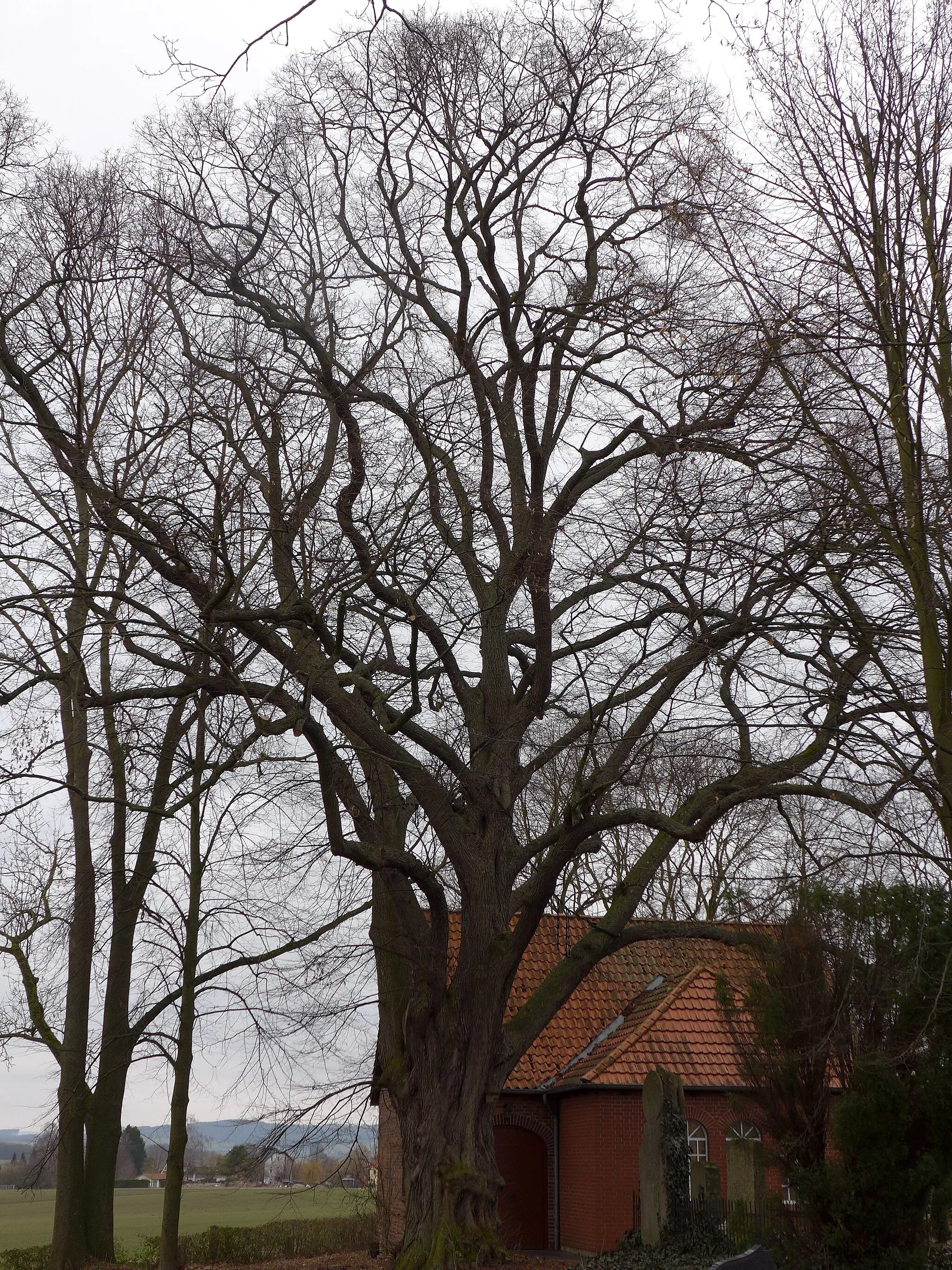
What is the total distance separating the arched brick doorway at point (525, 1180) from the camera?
68.6 ft

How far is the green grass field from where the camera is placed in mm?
17719

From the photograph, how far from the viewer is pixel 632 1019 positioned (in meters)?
21.4

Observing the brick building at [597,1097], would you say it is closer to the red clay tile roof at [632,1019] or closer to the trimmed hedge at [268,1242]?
the red clay tile roof at [632,1019]

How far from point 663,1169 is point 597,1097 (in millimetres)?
6712

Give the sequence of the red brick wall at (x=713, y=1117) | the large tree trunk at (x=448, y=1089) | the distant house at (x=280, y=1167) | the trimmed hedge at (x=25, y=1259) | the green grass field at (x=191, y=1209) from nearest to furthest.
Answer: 1. the large tree trunk at (x=448, y=1089)
2. the distant house at (x=280, y=1167)
3. the green grass field at (x=191, y=1209)
4. the red brick wall at (x=713, y=1117)
5. the trimmed hedge at (x=25, y=1259)

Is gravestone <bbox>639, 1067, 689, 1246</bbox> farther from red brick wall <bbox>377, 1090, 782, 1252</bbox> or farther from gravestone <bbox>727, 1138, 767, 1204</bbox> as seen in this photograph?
red brick wall <bbox>377, 1090, 782, 1252</bbox>

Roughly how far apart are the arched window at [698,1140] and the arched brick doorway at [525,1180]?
9.74ft

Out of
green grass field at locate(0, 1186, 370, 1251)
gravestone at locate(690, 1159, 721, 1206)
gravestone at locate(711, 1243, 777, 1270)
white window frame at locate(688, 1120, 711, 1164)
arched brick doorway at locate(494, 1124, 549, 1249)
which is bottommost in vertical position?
green grass field at locate(0, 1186, 370, 1251)

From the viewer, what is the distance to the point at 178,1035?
61.5 ft

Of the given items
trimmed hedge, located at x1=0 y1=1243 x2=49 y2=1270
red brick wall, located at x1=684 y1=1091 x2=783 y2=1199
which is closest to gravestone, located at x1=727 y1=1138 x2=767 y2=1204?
red brick wall, located at x1=684 y1=1091 x2=783 y2=1199

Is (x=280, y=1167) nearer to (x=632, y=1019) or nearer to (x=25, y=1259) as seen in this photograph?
(x=632, y=1019)

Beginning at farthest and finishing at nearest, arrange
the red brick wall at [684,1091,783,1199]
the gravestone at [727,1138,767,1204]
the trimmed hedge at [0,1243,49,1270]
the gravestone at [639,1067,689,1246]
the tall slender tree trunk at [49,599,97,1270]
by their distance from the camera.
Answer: the trimmed hedge at [0,1243,49,1270], the red brick wall at [684,1091,783,1199], the tall slender tree trunk at [49,599,97,1270], the gravestone at [639,1067,689,1246], the gravestone at [727,1138,767,1204]

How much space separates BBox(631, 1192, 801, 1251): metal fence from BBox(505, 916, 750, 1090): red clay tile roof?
4.75 meters

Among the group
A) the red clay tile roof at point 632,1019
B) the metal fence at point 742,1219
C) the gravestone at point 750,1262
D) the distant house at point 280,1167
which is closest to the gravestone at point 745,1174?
the metal fence at point 742,1219
